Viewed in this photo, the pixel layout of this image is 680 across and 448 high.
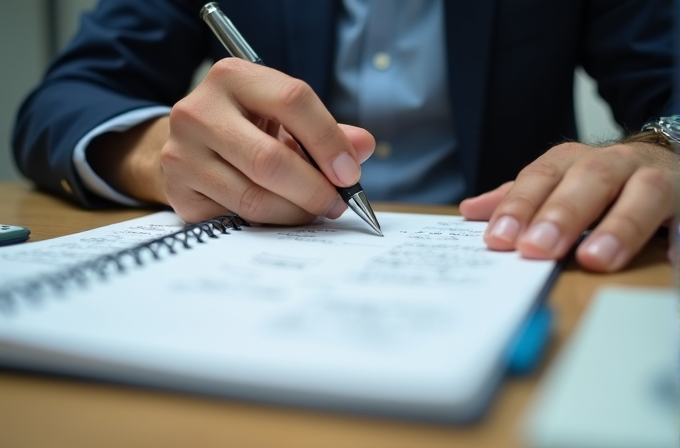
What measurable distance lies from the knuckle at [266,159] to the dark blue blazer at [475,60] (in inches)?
15.0

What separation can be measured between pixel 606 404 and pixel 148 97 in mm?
932

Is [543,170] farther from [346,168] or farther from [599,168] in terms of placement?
[346,168]

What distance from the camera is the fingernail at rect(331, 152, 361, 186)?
468 millimetres

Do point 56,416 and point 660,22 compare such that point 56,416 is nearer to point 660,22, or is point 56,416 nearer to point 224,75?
point 224,75

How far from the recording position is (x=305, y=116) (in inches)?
18.1

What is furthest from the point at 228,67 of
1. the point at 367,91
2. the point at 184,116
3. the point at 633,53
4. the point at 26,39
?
the point at 26,39

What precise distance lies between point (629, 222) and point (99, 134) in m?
0.58

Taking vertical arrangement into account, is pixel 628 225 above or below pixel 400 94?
above

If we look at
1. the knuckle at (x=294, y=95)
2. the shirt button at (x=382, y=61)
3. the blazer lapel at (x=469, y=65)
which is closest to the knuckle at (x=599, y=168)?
the knuckle at (x=294, y=95)

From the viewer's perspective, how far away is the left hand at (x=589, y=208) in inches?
14.9

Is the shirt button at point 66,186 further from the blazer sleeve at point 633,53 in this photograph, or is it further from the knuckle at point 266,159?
the blazer sleeve at point 633,53

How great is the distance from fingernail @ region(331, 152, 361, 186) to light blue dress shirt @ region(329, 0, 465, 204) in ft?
1.53

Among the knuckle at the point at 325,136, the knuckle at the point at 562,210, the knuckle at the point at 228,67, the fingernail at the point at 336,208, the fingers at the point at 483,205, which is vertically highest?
the knuckle at the point at 228,67

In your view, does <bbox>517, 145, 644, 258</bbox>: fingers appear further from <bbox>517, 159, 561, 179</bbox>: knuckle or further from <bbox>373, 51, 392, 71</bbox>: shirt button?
<bbox>373, 51, 392, 71</bbox>: shirt button
